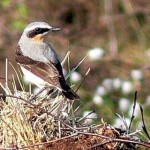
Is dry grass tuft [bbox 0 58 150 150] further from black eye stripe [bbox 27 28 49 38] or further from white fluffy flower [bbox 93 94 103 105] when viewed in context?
white fluffy flower [bbox 93 94 103 105]

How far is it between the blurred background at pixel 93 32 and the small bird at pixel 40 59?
4120 millimetres

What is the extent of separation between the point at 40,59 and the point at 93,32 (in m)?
7.76

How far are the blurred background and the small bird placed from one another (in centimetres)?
412

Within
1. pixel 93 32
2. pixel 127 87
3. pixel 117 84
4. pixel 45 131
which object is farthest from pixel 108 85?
pixel 45 131

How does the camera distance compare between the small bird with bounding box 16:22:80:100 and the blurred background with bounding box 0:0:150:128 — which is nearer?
the small bird with bounding box 16:22:80:100

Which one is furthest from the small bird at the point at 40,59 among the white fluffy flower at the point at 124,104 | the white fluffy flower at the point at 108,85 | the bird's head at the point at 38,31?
the white fluffy flower at the point at 108,85

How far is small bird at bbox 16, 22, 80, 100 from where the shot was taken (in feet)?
21.4

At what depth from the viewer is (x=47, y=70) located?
6.67m

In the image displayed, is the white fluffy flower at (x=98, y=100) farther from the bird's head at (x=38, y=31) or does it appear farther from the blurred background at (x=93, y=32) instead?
the bird's head at (x=38, y=31)

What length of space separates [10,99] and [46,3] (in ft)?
31.6

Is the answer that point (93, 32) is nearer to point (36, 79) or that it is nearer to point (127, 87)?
point (127, 87)

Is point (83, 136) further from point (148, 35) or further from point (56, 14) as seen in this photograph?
point (56, 14)

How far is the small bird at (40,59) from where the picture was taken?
21.4 feet

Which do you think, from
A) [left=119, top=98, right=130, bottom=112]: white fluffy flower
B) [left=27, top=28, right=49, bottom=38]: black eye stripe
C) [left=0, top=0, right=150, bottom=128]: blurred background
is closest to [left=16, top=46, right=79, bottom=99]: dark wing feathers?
[left=27, top=28, right=49, bottom=38]: black eye stripe
